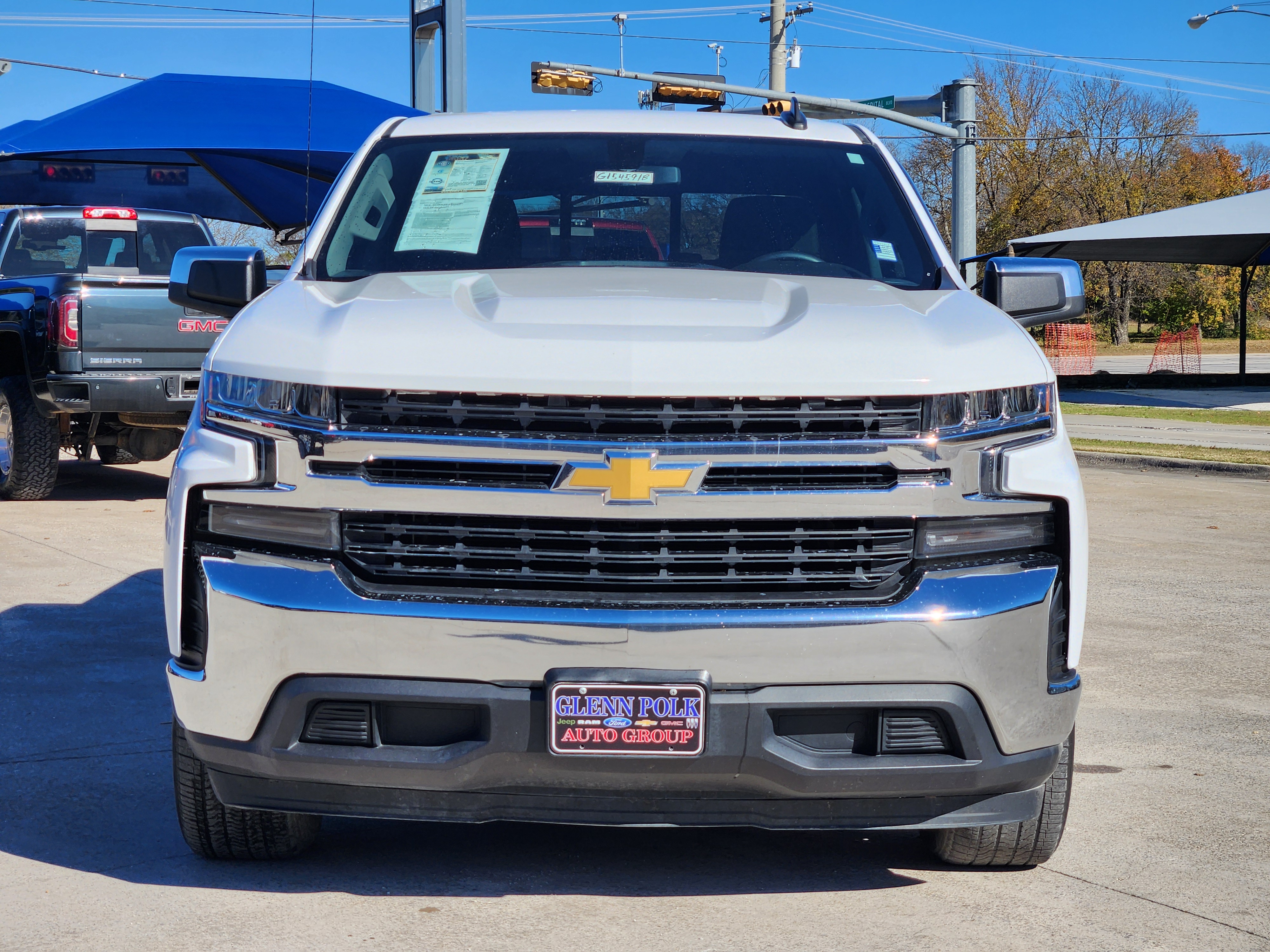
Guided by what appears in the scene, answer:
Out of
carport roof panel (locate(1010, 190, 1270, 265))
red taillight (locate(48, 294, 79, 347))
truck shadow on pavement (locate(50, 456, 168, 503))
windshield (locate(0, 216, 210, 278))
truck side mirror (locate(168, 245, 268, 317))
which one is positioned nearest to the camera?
truck side mirror (locate(168, 245, 268, 317))

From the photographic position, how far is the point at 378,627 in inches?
115

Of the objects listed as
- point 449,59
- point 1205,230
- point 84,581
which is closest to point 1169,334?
point 1205,230

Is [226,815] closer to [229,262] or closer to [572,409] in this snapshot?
[572,409]

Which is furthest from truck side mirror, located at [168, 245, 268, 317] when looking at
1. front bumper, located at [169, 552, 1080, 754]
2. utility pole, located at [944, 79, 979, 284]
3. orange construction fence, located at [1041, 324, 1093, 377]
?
orange construction fence, located at [1041, 324, 1093, 377]

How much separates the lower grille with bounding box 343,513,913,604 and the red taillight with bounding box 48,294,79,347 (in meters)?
7.48

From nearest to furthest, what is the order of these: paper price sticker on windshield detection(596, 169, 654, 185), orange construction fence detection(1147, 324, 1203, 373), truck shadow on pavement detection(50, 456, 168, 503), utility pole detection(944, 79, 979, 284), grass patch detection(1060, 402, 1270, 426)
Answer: paper price sticker on windshield detection(596, 169, 654, 185) → truck shadow on pavement detection(50, 456, 168, 503) → grass patch detection(1060, 402, 1270, 426) → utility pole detection(944, 79, 979, 284) → orange construction fence detection(1147, 324, 1203, 373)

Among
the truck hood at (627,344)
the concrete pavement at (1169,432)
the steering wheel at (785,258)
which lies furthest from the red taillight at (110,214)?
the concrete pavement at (1169,432)

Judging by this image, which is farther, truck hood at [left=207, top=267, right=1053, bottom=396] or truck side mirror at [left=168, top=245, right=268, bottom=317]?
truck side mirror at [left=168, top=245, right=268, bottom=317]

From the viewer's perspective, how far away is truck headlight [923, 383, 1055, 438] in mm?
3027

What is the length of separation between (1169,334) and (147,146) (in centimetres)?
5049

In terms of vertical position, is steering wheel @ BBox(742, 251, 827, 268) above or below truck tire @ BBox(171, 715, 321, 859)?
above

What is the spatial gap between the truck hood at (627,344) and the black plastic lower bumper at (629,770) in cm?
63

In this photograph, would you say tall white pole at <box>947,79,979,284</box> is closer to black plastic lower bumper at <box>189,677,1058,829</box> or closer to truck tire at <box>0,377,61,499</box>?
truck tire at <box>0,377,61,499</box>

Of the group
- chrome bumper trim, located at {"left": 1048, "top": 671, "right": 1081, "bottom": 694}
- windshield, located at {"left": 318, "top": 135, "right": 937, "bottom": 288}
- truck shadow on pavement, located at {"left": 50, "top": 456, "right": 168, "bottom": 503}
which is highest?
windshield, located at {"left": 318, "top": 135, "right": 937, "bottom": 288}
